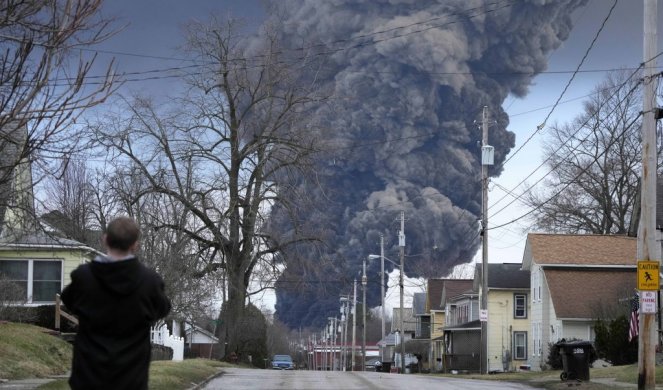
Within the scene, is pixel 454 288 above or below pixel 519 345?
above

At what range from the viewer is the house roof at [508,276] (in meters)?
62.2

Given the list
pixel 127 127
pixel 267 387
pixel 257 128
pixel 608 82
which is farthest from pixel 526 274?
pixel 267 387

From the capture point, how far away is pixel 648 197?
71.3 ft

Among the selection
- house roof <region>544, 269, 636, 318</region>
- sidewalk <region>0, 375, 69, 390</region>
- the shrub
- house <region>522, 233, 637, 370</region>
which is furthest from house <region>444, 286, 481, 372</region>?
sidewalk <region>0, 375, 69, 390</region>

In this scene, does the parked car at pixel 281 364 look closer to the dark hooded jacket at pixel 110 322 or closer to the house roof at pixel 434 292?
the house roof at pixel 434 292

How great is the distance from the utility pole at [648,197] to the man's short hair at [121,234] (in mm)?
16265

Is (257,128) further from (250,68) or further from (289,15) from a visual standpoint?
(289,15)

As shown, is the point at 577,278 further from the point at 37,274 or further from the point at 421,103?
the point at 421,103

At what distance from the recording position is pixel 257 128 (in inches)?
1871

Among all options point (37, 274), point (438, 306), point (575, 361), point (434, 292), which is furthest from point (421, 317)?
point (575, 361)

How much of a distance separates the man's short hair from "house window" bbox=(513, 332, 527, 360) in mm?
56806

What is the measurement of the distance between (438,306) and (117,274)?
83866 millimetres

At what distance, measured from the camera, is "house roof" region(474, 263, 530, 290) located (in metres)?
62.2

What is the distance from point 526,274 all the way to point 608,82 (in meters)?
16.6
